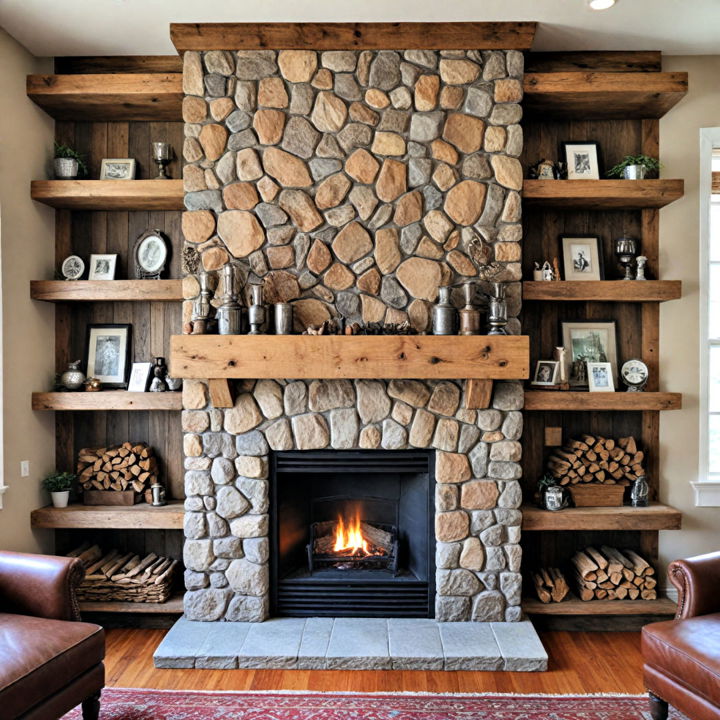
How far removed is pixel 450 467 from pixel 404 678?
3.41ft

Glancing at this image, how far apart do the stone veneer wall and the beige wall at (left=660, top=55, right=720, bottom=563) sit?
3.41 ft

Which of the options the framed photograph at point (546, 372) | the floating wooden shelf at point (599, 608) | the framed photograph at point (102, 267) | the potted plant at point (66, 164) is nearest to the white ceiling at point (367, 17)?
the potted plant at point (66, 164)

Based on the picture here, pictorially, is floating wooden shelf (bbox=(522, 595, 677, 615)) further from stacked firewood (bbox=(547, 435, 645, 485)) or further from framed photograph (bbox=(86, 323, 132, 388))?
framed photograph (bbox=(86, 323, 132, 388))

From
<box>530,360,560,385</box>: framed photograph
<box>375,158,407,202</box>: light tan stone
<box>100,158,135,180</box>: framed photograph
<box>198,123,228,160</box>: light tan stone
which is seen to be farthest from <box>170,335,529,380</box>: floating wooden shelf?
<box>100,158,135,180</box>: framed photograph

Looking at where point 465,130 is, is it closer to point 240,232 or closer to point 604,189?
point 604,189

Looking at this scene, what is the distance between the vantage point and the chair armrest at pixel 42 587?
2385mm

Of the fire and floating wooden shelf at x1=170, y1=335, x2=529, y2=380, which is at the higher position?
floating wooden shelf at x1=170, y1=335, x2=529, y2=380

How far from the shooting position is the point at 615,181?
10.7 ft

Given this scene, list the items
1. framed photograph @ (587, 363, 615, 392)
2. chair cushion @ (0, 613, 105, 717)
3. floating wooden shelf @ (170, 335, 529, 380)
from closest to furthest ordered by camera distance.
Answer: chair cushion @ (0, 613, 105, 717), floating wooden shelf @ (170, 335, 529, 380), framed photograph @ (587, 363, 615, 392)

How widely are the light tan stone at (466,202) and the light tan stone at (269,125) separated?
98 centimetres

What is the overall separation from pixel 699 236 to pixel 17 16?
3944mm

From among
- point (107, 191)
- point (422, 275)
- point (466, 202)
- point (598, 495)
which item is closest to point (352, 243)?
point (422, 275)

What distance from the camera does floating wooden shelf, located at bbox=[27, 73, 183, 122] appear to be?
3287mm

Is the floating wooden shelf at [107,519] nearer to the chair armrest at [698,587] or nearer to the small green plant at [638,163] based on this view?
the chair armrest at [698,587]
